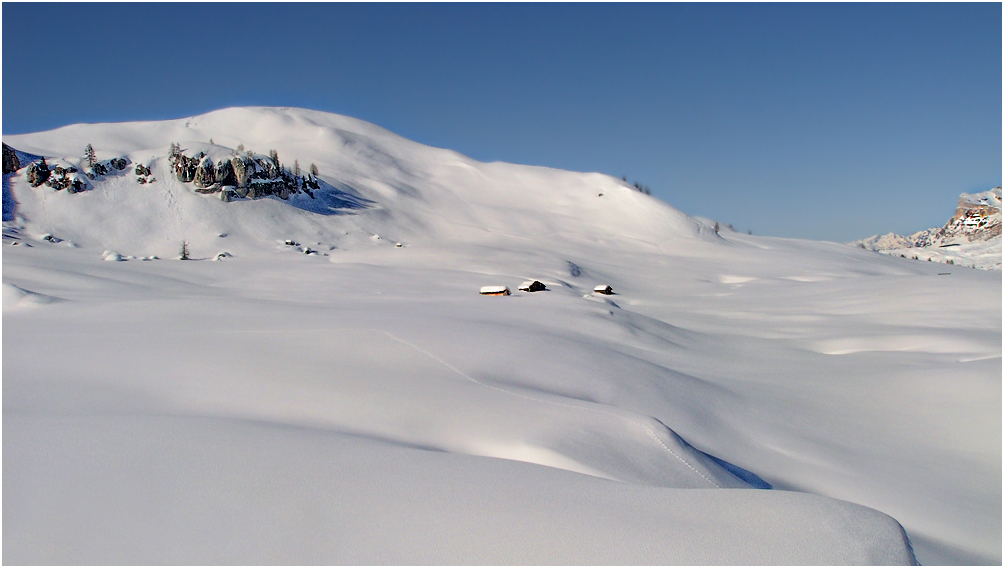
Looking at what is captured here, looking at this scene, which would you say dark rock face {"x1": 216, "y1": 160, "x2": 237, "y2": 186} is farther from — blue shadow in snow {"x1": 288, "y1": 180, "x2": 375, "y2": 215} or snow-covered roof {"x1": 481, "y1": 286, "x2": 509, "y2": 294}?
snow-covered roof {"x1": 481, "y1": 286, "x2": 509, "y2": 294}

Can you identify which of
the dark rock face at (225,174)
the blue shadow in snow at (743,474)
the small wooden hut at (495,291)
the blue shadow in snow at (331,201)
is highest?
the dark rock face at (225,174)

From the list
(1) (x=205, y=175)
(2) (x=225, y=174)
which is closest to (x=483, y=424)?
(2) (x=225, y=174)

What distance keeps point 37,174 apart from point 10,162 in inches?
98.3

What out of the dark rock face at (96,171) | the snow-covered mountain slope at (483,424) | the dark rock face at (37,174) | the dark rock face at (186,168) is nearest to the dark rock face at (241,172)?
the dark rock face at (186,168)

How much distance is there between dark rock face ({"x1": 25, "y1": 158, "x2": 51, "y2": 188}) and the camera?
1390 inches

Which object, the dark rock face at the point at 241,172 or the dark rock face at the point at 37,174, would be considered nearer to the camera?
the dark rock face at the point at 37,174

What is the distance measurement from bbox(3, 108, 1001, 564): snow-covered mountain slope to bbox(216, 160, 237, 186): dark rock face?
18797 mm

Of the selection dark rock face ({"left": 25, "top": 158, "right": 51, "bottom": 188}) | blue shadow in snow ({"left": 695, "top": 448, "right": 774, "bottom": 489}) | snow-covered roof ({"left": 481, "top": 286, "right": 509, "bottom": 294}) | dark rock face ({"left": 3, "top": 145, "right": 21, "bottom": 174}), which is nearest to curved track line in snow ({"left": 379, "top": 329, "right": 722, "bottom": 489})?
blue shadow in snow ({"left": 695, "top": 448, "right": 774, "bottom": 489})

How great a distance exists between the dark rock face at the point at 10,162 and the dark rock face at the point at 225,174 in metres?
11.1

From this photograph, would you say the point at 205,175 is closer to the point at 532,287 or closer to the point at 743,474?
the point at 532,287

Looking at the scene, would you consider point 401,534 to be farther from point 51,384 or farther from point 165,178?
point 165,178

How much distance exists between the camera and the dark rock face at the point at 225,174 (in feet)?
Result: 132

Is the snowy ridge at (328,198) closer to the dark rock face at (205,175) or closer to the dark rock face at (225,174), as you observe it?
the dark rock face at (205,175)

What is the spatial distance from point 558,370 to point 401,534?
6.17m
